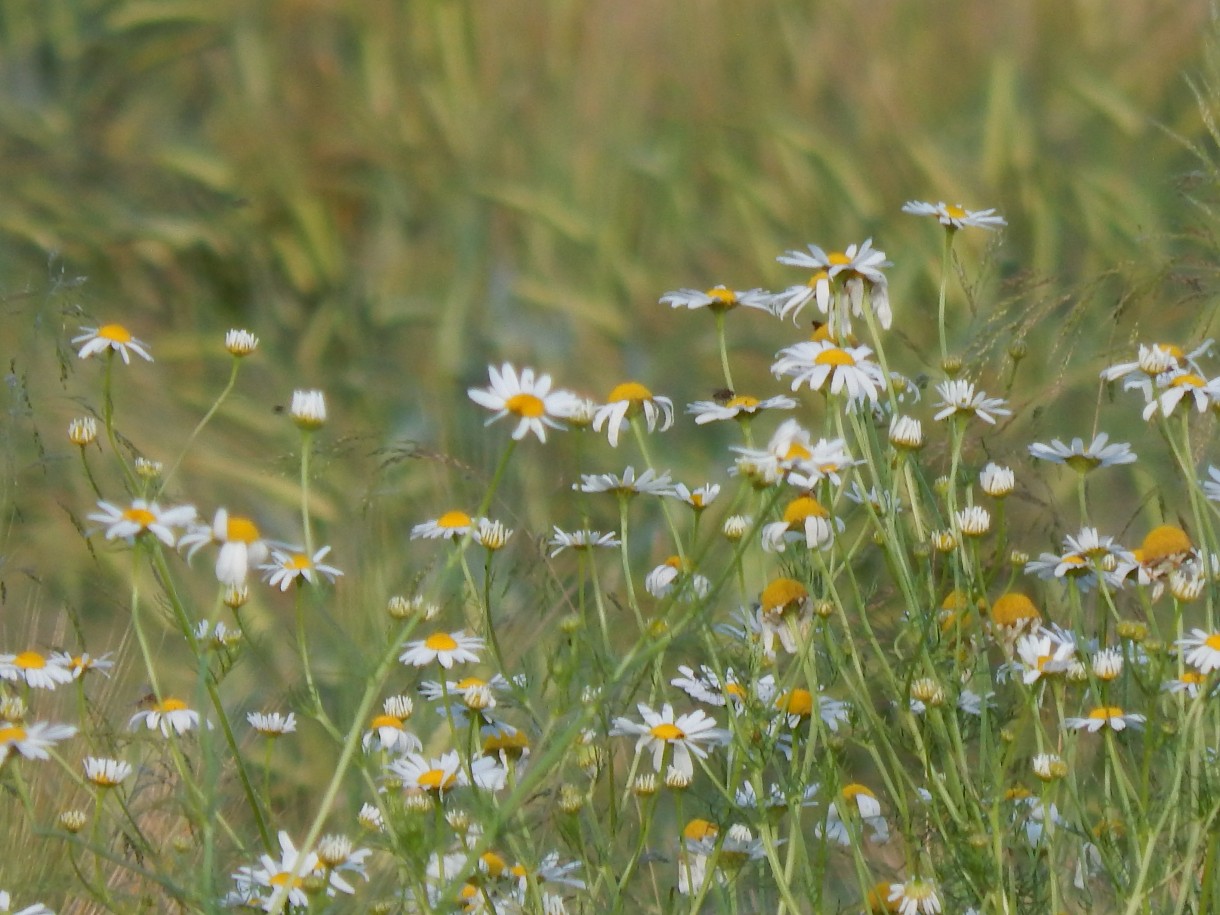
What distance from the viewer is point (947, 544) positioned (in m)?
0.92

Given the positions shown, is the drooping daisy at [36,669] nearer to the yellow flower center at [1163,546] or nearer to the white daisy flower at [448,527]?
the white daisy flower at [448,527]

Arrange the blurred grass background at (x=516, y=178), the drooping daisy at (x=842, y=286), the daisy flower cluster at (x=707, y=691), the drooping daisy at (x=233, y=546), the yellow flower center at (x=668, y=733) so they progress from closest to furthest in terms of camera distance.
Result: the drooping daisy at (x=233, y=546) → the daisy flower cluster at (x=707, y=691) → the yellow flower center at (x=668, y=733) → the drooping daisy at (x=842, y=286) → the blurred grass background at (x=516, y=178)

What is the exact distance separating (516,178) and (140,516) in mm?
1190

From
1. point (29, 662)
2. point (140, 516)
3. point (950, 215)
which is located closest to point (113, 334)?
point (29, 662)

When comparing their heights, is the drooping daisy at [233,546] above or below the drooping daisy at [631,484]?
below

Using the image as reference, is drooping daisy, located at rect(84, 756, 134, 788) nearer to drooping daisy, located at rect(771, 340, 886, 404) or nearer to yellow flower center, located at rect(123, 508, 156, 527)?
yellow flower center, located at rect(123, 508, 156, 527)

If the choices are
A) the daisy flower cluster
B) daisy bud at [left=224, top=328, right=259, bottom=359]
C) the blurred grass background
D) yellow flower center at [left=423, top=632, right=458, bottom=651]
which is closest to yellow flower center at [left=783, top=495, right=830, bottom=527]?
the daisy flower cluster

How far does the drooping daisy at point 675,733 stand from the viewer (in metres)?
0.88

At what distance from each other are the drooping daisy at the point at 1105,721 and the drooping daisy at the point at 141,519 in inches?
18.6

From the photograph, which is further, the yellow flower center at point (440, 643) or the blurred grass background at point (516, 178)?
the blurred grass background at point (516, 178)

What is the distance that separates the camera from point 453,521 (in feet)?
3.24

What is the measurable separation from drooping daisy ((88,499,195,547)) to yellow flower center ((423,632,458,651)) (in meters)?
0.27

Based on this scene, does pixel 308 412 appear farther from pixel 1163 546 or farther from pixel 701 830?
pixel 1163 546

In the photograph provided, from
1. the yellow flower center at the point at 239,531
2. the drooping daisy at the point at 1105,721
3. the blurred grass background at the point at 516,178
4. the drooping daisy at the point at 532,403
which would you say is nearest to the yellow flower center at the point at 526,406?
the drooping daisy at the point at 532,403
